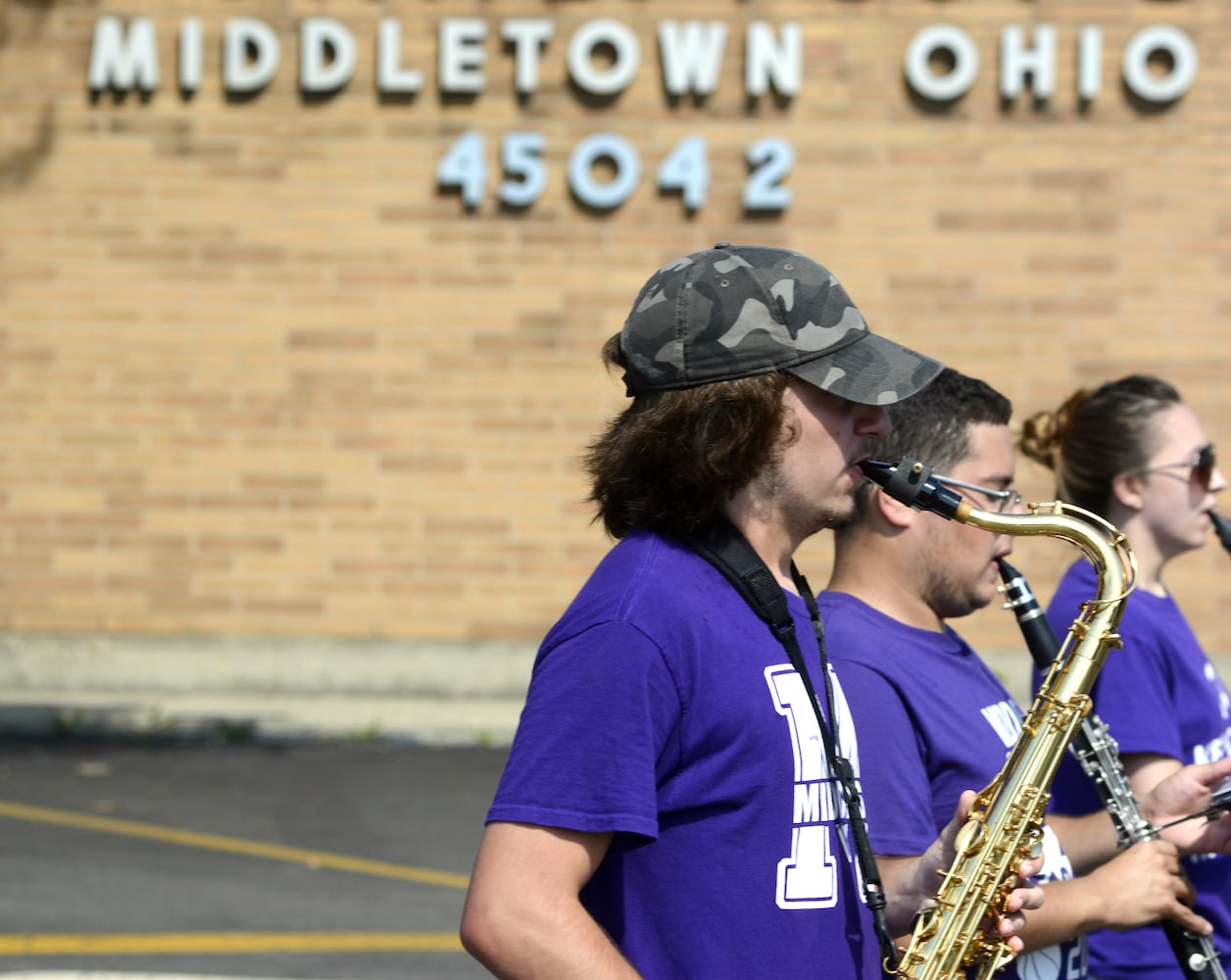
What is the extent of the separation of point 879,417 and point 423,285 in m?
7.64

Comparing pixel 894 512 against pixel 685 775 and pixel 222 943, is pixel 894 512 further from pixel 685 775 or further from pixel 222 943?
pixel 222 943

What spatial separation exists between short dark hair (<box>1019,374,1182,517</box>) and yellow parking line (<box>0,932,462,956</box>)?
121 inches

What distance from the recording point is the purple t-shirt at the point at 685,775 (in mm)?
1988

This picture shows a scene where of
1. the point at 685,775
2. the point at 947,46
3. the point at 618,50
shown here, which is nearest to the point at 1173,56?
the point at 947,46

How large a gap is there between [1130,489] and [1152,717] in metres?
0.68

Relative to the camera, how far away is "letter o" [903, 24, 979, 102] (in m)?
9.50

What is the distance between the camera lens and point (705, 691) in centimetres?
206

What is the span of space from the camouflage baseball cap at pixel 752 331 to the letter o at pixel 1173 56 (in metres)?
7.93

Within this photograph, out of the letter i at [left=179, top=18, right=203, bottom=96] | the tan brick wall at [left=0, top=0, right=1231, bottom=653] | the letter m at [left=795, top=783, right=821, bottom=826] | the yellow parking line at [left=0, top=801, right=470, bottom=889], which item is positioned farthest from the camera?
the letter i at [left=179, top=18, right=203, bottom=96]

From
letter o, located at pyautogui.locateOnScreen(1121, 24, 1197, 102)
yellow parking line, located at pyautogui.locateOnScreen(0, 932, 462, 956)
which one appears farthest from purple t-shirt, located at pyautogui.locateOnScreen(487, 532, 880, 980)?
letter o, located at pyautogui.locateOnScreen(1121, 24, 1197, 102)

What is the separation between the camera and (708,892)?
2.07 metres

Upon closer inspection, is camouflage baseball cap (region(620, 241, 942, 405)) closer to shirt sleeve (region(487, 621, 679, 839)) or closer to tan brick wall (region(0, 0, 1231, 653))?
shirt sleeve (region(487, 621, 679, 839))

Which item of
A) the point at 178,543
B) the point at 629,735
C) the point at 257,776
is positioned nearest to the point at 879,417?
the point at 629,735

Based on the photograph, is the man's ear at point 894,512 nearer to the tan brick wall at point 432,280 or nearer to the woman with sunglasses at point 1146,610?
the woman with sunglasses at point 1146,610
